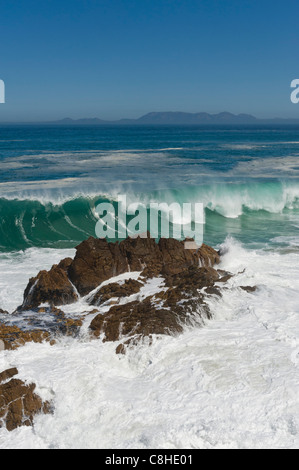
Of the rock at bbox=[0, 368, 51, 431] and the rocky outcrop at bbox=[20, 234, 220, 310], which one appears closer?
the rock at bbox=[0, 368, 51, 431]

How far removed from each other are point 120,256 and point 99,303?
6.26 feet

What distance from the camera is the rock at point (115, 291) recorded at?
10.0 m

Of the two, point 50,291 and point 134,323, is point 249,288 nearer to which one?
point 134,323

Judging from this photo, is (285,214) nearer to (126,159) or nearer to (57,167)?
(57,167)

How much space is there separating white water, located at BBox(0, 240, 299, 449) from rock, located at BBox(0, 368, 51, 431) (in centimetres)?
12

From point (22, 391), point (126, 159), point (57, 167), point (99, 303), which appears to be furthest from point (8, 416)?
point (126, 159)

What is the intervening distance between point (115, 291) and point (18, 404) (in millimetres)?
4161

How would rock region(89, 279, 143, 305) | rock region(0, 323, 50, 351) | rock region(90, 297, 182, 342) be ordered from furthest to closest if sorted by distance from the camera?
rock region(89, 279, 143, 305)
rock region(90, 297, 182, 342)
rock region(0, 323, 50, 351)

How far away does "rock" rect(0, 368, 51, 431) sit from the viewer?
622 centimetres

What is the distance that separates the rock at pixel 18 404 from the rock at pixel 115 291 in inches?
142

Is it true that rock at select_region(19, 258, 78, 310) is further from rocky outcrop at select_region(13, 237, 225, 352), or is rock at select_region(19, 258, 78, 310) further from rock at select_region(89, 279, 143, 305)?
rock at select_region(89, 279, 143, 305)

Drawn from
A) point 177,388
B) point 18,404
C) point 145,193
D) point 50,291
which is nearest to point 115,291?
point 50,291

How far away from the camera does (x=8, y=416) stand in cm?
623

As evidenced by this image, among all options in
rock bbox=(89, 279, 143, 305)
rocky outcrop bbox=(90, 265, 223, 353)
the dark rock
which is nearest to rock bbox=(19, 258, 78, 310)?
rock bbox=(89, 279, 143, 305)
